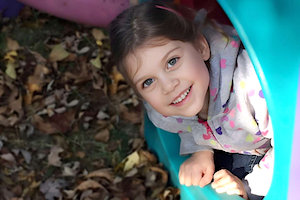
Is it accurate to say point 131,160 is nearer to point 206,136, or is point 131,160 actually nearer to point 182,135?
point 182,135

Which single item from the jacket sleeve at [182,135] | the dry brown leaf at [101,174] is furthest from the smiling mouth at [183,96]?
the dry brown leaf at [101,174]

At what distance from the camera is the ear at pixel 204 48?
1.23m

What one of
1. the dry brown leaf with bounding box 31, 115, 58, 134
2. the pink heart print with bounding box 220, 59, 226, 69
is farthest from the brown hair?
the dry brown leaf with bounding box 31, 115, 58, 134

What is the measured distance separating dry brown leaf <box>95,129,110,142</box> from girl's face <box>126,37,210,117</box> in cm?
72

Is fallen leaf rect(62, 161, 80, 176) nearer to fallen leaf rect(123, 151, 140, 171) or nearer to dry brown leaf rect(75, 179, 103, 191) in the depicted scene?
dry brown leaf rect(75, 179, 103, 191)

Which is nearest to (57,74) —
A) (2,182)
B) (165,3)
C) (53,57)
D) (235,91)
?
(53,57)

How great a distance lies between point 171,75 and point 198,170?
1.41 ft

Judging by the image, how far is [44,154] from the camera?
1.84 meters

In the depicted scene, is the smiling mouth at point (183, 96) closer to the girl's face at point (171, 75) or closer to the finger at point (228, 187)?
the girl's face at point (171, 75)

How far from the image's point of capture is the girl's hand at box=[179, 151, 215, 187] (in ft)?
4.54

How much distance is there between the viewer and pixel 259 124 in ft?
3.71

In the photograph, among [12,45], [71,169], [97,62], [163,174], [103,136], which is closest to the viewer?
[163,174]

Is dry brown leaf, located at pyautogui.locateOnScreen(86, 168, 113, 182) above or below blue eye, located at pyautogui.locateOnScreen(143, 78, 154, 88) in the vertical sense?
below

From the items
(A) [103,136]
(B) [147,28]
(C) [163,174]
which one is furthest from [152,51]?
(A) [103,136]
